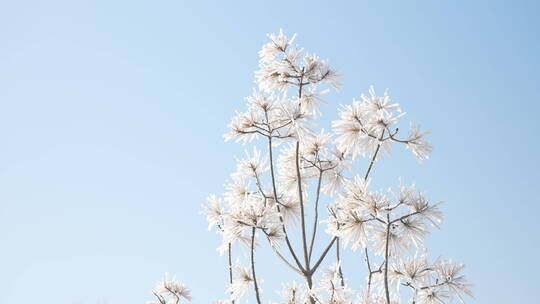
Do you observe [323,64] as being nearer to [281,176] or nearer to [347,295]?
[281,176]

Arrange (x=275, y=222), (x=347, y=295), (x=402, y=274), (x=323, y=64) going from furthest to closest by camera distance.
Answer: (x=323, y=64) → (x=402, y=274) → (x=275, y=222) → (x=347, y=295)

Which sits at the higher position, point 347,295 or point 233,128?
point 233,128

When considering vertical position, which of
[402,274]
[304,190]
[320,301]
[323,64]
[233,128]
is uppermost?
[323,64]

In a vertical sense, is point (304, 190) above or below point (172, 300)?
above

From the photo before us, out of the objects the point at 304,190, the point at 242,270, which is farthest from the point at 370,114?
the point at 242,270

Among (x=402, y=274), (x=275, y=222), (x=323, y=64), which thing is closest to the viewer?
(x=275, y=222)

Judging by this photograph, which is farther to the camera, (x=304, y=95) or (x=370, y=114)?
(x=304, y=95)

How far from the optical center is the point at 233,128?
4402 mm

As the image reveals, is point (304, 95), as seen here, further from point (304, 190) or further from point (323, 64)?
point (304, 190)

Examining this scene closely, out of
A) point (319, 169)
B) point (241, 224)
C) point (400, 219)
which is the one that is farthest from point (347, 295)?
point (319, 169)

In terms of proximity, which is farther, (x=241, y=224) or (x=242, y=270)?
(x=242, y=270)

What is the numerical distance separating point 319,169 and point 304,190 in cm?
25

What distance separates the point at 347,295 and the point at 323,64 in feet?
6.05

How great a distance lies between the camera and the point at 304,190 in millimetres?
4711
